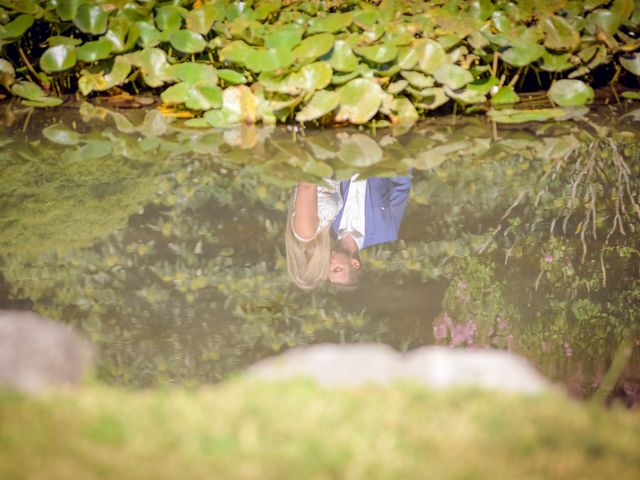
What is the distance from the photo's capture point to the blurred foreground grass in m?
1.90

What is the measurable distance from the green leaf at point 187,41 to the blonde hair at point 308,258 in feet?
8.09

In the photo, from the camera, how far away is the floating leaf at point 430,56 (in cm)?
580

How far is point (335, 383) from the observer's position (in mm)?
2381

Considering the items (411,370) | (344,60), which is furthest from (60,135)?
(411,370)

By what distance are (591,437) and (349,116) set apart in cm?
381

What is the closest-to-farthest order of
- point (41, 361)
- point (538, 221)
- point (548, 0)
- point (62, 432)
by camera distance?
point (62, 432) < point (41, 361) < point (538, 221) < point (548, 0)

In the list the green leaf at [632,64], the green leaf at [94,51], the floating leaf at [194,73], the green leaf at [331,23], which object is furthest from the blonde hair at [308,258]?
the green leaf at [632,64]

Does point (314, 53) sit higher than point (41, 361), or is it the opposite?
point (41, 361)

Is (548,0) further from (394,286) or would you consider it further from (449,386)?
(449,386)

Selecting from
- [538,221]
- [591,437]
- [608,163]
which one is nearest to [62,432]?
[591,437]

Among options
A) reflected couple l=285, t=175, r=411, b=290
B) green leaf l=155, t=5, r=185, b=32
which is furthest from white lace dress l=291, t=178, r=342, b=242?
green leaf l=155, t=5, r=185, b=32

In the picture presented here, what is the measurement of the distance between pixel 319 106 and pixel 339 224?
1.61m

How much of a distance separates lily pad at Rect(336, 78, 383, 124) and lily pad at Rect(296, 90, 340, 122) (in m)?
0.07

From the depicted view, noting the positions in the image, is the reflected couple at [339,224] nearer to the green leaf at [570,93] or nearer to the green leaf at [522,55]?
the green leaf at [522,55]
